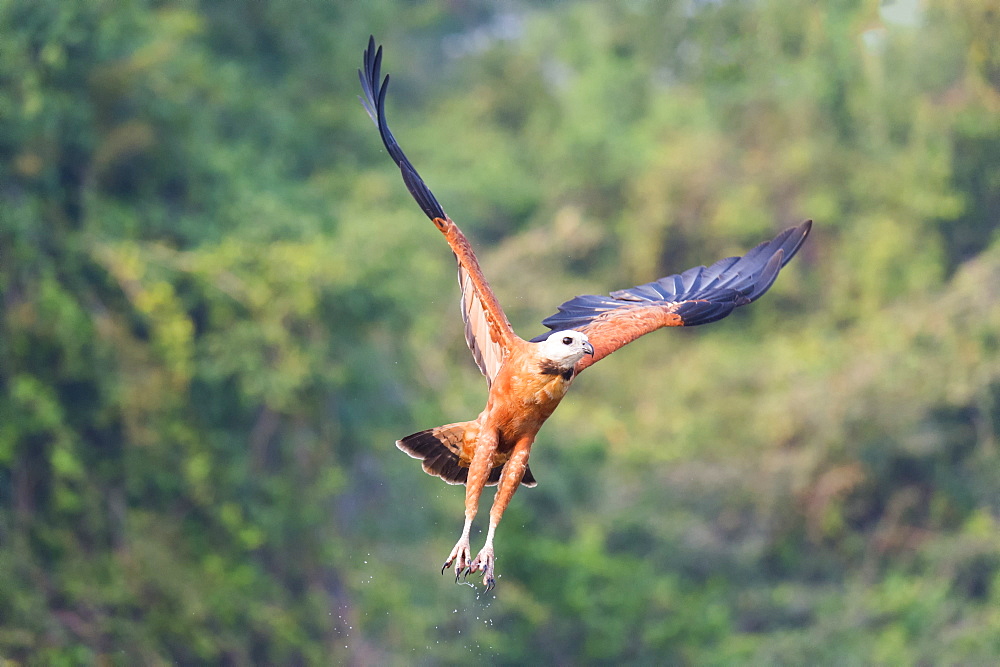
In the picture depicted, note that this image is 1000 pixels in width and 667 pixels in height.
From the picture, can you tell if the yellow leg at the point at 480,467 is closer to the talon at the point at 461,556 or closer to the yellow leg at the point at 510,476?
the yellow leg at the point at 510,476

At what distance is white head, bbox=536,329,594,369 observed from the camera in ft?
25.2

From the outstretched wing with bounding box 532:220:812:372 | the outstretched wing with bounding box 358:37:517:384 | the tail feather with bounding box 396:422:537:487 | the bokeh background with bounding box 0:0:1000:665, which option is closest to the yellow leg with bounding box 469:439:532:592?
the tail feather with bounding box 396:422:537:487

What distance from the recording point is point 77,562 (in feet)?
52.6

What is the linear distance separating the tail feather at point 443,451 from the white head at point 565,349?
88 cm

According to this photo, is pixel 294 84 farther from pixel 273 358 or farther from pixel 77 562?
pixel 77 562

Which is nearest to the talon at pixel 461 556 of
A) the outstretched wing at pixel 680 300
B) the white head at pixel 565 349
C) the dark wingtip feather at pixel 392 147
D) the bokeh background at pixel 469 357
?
Result: the white head at pixel 565 349

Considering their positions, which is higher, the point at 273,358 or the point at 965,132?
the point at 965,132

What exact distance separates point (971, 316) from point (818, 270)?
4028 mm

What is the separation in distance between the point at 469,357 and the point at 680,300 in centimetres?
1216

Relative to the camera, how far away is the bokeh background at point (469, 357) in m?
16.3

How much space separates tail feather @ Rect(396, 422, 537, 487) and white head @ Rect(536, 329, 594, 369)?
88 cm

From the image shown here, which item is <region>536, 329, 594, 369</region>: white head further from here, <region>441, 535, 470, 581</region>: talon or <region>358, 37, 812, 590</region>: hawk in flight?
<region>441, 535, 470, 581</region>: talon

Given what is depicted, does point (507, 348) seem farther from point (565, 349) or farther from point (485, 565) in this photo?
point (485, 565)

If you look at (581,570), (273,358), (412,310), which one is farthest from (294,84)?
(581,570)
